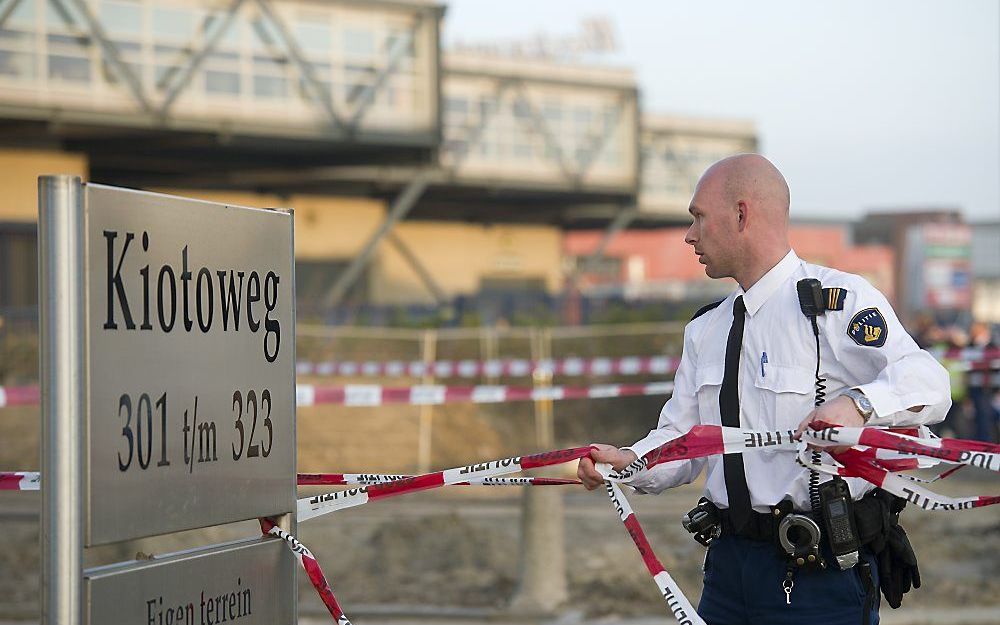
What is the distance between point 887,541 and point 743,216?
40.8 inches

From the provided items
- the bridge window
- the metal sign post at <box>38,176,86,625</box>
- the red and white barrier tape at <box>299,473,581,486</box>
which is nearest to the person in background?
the red and white barrier tape at <box>299,473,581,486</box>

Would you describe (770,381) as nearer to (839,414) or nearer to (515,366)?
(839,414)

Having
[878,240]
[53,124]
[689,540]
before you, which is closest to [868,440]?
[689,540]

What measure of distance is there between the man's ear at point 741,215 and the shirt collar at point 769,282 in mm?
157

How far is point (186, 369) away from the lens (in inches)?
134

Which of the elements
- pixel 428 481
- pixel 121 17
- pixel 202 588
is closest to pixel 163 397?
pixel 202 588

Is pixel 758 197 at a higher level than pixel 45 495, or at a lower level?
higher

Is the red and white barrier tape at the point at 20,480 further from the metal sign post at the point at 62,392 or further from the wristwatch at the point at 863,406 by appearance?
the wristwatch at the point at 863,406

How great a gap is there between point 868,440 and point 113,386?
1.95 meters

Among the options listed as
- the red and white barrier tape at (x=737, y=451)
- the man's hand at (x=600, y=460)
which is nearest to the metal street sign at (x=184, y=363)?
the red and white barrier tape at (x=737, y=451)

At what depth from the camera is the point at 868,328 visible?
374cm

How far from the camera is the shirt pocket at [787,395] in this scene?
387 centimetres

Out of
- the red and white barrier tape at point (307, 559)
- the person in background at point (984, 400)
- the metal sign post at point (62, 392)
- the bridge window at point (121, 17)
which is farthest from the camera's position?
the bridge window at point (121, 17)

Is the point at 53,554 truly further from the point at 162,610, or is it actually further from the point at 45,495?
the point at 162,610
